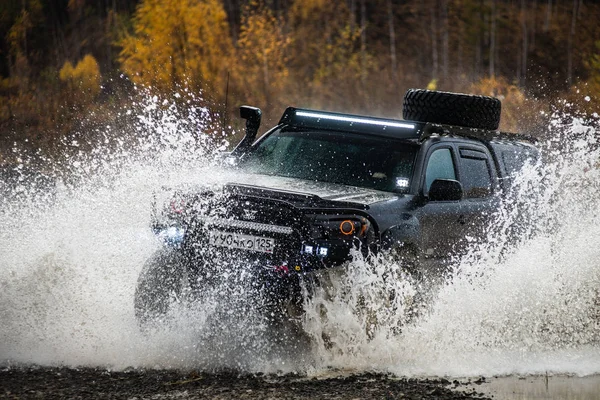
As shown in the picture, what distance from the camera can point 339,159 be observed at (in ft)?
29.7

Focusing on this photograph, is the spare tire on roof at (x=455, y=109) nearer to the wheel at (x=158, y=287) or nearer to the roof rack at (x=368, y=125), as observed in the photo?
the roof rack at (x=368, y=125)

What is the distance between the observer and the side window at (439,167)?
9000 mm

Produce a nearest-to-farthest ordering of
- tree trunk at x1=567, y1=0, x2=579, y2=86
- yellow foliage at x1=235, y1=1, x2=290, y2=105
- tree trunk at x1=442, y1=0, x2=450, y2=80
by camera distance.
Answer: yellow foliage at x1=235, y1=1, x2=290, y2=105 → tree trunk at x1=567, y1=0, x2=579, y2=86 → tree trunk at x1=442, y1=0, x2=450, y2=80

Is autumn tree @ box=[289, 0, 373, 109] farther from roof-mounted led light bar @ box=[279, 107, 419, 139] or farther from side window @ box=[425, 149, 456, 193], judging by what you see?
side window @ box=[425, 149, 456, 193]

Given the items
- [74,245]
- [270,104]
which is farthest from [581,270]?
[270,104]

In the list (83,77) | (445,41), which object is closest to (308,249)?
(83,77)

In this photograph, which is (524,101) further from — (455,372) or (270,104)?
(455,372)

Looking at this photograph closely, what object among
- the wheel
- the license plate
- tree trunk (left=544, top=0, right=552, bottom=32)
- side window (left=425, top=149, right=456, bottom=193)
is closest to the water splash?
the license plate

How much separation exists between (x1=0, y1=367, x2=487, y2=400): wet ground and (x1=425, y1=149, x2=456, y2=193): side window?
2283 mm

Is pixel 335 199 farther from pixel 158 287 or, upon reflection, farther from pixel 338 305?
pixel 158 287

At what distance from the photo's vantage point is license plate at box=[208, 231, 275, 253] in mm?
7484

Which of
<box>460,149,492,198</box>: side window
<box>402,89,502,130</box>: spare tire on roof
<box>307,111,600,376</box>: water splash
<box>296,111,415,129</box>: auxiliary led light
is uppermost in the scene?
<box>296,111,415,129</box>: auxiliary led light

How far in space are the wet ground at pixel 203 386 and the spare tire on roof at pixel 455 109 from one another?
3831 mm

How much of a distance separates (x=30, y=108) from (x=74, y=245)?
2558 cm
